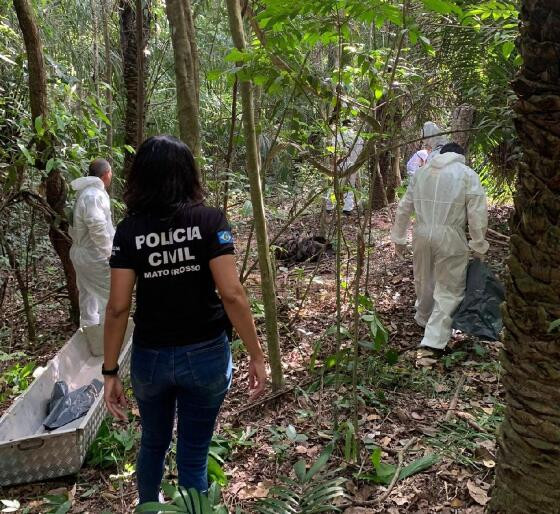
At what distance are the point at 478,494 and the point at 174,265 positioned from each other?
1.81m

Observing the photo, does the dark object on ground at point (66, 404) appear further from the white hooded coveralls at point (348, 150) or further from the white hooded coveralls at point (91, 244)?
the white hooded coveralls at point (348, 150)

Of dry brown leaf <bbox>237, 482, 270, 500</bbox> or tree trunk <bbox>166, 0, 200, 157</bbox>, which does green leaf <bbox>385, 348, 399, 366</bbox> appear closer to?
dry brown leaf <bbox>237, 482, 270, 500</bbox>

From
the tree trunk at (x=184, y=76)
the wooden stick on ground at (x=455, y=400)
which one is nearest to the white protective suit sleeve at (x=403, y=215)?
the wooden stick on ground at (x=455, y=400)

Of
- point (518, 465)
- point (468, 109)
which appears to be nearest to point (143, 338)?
point (518, 465)

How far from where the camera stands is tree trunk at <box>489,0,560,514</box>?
1505mm

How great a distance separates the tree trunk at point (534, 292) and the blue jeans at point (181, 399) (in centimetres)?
112

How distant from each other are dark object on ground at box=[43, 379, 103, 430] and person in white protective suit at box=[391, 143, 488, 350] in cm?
270

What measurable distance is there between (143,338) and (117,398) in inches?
14.2

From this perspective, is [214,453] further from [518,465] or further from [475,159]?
[475,159]

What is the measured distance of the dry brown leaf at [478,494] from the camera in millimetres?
2500

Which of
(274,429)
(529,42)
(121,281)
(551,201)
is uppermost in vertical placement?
(529,42)

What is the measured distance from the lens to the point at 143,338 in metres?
2.18

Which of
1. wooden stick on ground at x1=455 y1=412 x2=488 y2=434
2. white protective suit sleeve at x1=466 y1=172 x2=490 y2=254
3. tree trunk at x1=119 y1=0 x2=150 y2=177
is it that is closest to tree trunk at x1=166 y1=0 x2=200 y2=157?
white protective suit sleeve at x1=466 y1=172 x2=490 y2=254

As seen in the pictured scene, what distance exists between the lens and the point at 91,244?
5543 millimetres
